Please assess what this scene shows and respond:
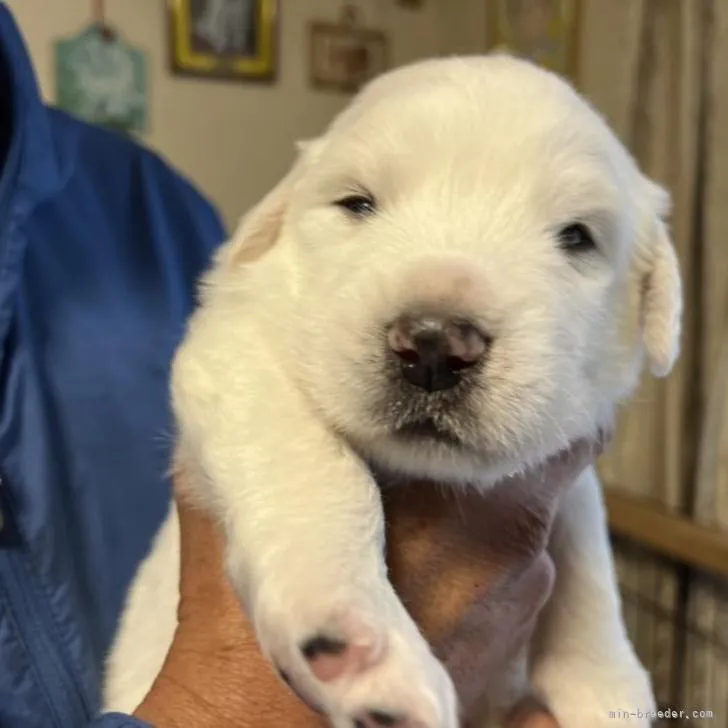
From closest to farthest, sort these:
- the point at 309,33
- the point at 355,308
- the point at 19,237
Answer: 1. the point at 355,308
2. the point at 19,237
3. the point at 309,33

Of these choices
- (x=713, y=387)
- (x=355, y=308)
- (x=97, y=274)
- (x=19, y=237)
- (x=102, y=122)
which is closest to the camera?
(x=355, y=308)

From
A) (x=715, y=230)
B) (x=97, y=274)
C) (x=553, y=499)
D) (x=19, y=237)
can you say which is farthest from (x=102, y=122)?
(x=553, y=499)

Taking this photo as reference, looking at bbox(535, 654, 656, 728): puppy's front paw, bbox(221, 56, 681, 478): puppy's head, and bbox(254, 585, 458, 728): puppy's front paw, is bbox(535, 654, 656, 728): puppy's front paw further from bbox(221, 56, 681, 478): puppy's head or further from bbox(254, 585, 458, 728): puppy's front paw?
bbox(254, 585, 458, 728): puppy's front paw

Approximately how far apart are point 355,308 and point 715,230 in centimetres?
143

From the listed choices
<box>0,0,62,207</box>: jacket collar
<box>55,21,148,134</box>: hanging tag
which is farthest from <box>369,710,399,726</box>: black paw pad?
<box>55,21,148,134</box>: hanging tag

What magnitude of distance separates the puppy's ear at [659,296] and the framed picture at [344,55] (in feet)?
6.50

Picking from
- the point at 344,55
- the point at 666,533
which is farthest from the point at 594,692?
the point at 344,55

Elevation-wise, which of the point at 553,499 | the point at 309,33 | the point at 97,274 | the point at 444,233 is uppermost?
the point at 309,33

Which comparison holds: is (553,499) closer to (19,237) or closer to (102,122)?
(19,237)

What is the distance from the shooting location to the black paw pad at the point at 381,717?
676mm

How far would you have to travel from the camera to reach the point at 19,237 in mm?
1295

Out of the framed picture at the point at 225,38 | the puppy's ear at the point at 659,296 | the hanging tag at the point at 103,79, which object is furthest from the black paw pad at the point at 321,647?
the framed picture at the point at 225,38

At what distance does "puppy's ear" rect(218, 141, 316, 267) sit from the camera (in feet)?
3.80

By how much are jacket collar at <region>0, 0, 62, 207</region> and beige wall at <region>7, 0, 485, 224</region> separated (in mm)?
1270
